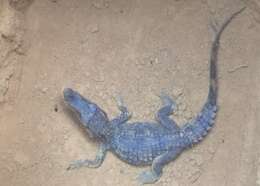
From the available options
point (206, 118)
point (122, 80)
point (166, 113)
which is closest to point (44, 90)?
point (122, 80)

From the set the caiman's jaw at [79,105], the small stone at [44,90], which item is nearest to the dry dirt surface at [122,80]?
the small stone at [44,90]

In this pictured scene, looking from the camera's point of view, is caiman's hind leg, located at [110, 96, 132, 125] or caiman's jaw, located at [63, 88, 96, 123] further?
caiman's hind leg, located at [110, 96, 132, 125]

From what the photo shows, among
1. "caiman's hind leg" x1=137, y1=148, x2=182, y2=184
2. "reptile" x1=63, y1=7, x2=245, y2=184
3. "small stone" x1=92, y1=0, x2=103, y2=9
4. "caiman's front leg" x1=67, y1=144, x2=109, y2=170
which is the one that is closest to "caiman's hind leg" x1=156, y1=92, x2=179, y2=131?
"reptile" x1=63, y1=7, x2=245, y2=184

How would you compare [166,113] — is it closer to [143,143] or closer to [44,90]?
[143,143]

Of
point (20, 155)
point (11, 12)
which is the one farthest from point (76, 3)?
point (20, 155)

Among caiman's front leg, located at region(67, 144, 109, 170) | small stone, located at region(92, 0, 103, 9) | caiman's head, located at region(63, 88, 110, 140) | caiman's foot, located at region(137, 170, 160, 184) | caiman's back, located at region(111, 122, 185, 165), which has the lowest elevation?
caiman's foot, located at region(137, 170, 160, 184)

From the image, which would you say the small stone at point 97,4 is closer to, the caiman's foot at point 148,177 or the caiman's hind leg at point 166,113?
the caiman's hind leg at point 166,113

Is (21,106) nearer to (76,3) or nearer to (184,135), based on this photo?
(76,3)

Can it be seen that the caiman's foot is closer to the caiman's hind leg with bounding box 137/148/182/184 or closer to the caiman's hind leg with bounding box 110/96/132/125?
the caiman's hind leg with bounding box 137/148/182/184
